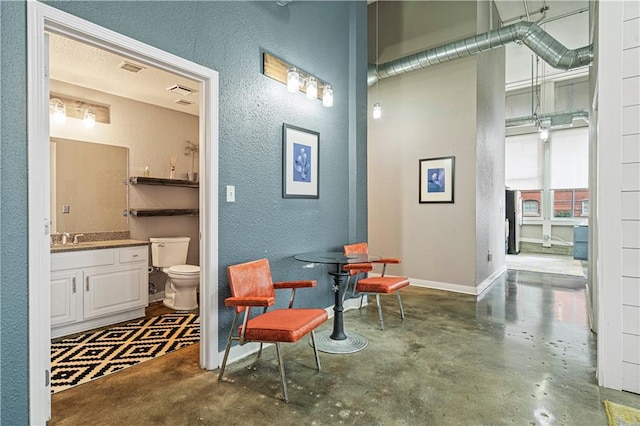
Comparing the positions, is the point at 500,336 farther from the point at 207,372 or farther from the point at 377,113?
the point at 377,113

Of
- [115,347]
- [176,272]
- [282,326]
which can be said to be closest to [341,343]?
[282,326]

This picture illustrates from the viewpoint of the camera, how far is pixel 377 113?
14.4 feet

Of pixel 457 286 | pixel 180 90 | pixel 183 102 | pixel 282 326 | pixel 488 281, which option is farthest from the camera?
pixel 488 281

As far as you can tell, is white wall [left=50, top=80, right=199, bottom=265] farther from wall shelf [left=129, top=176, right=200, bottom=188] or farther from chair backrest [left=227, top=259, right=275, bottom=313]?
chair backrest [left=227, top=259, right=275, bottom=313]

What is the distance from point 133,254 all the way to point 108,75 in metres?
1.94

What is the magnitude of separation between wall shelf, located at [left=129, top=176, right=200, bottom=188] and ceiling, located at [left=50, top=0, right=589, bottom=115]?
3.43 ft

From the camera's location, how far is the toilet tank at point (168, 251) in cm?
418

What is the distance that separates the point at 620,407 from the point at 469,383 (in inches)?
32.3

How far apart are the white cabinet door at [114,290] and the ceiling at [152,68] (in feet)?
6.67

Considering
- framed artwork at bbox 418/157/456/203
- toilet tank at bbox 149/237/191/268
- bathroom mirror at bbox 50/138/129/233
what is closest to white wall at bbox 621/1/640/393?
framed artwork at bbox 418/157/456/203

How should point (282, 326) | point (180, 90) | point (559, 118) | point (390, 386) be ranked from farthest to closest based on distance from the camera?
point (559, 118), point (180, 90), point (390, 386), point (282, 326)

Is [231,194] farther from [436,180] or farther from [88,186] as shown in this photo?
[436,180]

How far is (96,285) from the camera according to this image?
127 inches

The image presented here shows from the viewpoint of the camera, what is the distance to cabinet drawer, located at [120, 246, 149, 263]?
3467mm
